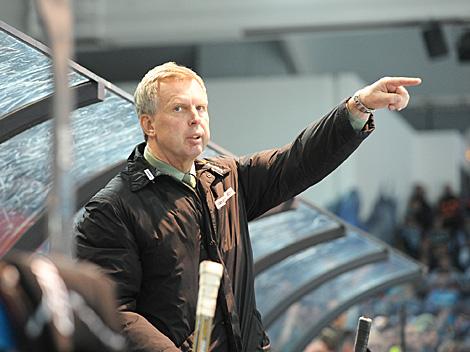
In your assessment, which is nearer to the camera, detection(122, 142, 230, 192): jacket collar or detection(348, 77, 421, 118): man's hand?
detection(348, 77, 421, 118): man's hand

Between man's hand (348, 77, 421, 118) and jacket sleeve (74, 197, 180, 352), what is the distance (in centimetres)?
81

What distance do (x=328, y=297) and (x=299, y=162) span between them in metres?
6.07

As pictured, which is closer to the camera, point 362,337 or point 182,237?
point 362,337

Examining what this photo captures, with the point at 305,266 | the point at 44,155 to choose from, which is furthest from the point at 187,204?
the point at 305,266

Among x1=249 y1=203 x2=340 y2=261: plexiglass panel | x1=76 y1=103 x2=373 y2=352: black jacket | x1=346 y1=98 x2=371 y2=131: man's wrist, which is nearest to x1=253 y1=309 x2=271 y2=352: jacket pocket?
x1=76 y1=103 x2=373 y2=352: black jacket

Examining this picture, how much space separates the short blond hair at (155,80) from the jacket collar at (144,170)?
0.50 ft

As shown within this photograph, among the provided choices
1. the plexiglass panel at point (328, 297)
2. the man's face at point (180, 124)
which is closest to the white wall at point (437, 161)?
the plexiglass panel at point (328, 297)

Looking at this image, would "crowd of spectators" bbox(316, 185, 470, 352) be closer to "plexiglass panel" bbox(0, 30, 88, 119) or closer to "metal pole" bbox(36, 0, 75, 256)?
"plexiglass panel" bbox(0, 30, 88, 119)

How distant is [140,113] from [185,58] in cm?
1405

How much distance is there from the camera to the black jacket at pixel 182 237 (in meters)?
3.33

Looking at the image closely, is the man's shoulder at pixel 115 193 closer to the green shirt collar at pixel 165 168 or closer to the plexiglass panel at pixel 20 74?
the green shirt collar at pixel 165 168

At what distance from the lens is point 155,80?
3.54m

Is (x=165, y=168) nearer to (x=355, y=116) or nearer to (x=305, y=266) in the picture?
(x=355, y=116)

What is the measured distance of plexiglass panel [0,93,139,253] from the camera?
171 inches
